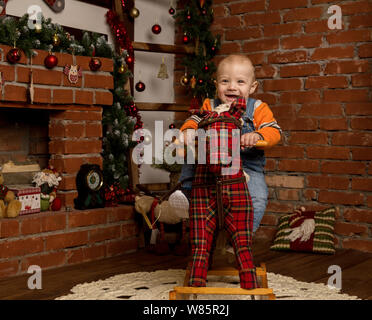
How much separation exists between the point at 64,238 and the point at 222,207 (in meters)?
1.23

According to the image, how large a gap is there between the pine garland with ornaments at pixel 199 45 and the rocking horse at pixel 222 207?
5.91 ft

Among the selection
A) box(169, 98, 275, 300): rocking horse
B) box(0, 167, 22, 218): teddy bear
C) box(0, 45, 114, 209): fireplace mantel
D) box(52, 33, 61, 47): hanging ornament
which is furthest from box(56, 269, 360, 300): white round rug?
box(52, 33, 61, 47): hanging ornament

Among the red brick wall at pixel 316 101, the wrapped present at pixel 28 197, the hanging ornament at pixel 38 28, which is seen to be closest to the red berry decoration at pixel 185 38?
the red brick wall at pixel 316 101

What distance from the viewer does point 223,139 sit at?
1.85 m

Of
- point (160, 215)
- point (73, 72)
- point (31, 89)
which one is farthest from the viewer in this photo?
point (160, 215)

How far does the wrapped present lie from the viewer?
2.72 meters

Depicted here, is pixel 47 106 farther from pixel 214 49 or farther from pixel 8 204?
pixel 214 49

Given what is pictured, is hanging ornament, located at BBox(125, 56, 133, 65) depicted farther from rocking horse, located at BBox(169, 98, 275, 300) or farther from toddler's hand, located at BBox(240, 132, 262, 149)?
toddler's hand, located at BBox(240, 132, 262, 149)

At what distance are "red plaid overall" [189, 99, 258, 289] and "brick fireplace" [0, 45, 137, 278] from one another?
3.62 ft

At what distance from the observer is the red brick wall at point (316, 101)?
323 centimetres

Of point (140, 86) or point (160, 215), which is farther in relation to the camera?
point (140, 86)

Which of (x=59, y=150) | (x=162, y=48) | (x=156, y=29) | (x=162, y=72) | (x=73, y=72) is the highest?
(x=156, y=29)

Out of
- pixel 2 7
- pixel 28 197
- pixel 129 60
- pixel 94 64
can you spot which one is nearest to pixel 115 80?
pixel 129 60

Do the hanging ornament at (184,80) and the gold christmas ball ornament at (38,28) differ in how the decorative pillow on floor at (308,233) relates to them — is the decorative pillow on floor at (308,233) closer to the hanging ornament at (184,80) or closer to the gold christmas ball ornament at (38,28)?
the hanging ornament at (184,80)
